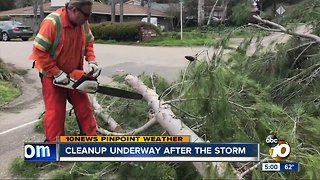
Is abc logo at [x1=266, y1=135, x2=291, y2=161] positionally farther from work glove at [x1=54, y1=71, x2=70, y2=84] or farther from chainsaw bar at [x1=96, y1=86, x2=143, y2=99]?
work glove at [x1=54, y1=71, x2=70, y2=84]

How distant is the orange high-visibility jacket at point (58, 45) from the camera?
13.0ft

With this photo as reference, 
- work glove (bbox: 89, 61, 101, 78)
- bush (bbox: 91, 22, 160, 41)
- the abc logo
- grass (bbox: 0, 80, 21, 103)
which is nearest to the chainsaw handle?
work glove (bbox: 89, 61, 101, 78)

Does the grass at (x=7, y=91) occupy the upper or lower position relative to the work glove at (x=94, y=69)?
lower

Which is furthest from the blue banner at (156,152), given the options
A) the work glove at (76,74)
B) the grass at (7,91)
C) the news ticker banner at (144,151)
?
the grass at (7,91)

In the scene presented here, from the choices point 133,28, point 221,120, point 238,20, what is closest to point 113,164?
point 221,120

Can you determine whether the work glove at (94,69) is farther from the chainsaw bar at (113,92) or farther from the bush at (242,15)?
the bush at (242,15)

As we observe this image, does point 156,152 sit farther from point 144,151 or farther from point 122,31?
point 122,31

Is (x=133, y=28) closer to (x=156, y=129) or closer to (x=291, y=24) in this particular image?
(x=291, y=24)

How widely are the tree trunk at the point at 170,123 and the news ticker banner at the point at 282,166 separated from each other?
35cm

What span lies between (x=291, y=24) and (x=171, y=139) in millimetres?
3366

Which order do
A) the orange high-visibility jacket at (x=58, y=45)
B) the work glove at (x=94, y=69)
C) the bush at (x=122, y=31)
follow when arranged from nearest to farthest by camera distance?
1. the orange high-visibility jacket at (x=58, y=45)
2. the work glove at (x=94, y=69)
3. the bush at (x=122, y=31)

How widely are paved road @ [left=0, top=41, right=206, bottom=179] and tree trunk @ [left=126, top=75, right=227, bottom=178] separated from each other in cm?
141

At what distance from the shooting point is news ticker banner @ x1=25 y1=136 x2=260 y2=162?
335cm

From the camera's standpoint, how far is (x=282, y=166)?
11.2ft
